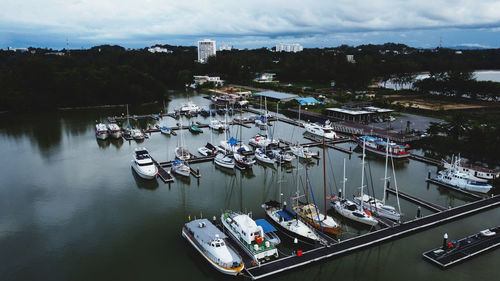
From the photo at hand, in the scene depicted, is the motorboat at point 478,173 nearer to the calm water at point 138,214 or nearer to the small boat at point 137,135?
the calm water at point 138,214

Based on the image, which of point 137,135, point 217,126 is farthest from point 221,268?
point 217,126

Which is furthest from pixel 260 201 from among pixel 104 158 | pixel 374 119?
pixel 374 119

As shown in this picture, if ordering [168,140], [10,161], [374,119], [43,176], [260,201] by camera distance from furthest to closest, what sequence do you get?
1. [374,119]
2. [168,140]
3. [10,161]
4. [43,176]
5. [260,201]

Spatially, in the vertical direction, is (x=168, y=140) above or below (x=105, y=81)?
below

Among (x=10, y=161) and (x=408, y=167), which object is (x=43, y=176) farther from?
(x=408, y=167)

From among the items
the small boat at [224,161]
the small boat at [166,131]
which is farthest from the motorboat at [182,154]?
the small boat at [166,131]

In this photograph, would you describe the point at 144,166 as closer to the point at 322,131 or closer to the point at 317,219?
the point at 317,219
